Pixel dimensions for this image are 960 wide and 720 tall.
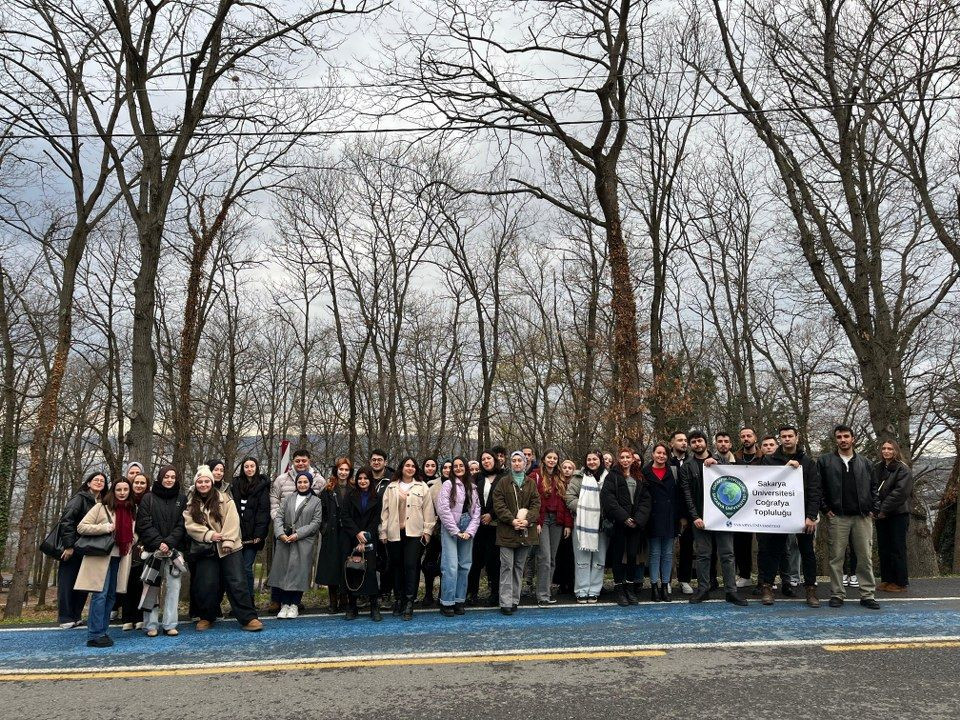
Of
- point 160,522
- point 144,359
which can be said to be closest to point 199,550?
point 160,522

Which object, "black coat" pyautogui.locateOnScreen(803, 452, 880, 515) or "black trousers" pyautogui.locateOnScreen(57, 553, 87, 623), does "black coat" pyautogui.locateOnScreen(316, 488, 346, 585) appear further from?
"black coat" pyautogui.locateOnScreen(803, 452, 880, 515)

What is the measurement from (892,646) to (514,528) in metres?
4.19

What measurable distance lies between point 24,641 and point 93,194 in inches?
493

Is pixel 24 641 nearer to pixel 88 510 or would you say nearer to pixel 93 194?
pixel 88 510

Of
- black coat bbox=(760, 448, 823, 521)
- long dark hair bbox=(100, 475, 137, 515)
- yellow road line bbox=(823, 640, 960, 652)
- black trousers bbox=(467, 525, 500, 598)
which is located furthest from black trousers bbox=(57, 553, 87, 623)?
black coat bbox=(760, 448, 823, 521)

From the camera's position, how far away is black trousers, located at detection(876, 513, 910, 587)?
31.0ft

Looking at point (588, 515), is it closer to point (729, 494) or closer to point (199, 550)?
point (729, 494)

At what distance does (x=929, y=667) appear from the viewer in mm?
6008

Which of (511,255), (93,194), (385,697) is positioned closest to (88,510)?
(385,697)

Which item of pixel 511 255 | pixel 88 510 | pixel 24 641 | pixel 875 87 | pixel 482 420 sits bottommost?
pixel 24 641

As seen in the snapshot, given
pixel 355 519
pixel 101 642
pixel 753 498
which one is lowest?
pixel 101 642

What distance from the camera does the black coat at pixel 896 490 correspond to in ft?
30.6

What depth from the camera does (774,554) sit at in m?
9.04

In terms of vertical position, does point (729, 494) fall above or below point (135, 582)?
above
